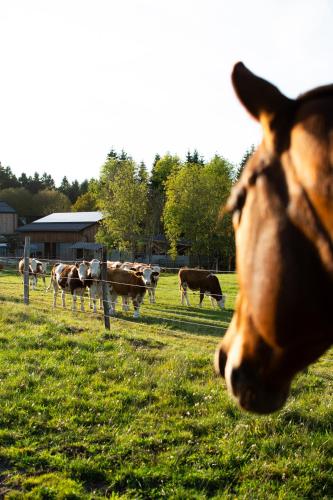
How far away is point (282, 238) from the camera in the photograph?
152cm

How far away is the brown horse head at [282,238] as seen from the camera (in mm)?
1442

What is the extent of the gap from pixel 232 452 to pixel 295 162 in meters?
3.98

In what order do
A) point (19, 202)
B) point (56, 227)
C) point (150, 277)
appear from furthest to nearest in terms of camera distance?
point (19, 202) → point (56, 227) → point (150, 277)

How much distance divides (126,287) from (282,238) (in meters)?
15.6

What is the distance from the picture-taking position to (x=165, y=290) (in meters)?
25.9

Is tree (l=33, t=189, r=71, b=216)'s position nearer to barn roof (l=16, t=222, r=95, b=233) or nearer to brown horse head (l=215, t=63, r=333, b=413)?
barn roof (l=16, t=222, r=95, b=233)

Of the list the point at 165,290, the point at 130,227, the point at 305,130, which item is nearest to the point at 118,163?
the point at 130,227

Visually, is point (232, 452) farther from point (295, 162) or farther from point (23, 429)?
point (295, 162)

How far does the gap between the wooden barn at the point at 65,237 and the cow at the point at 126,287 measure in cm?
3746

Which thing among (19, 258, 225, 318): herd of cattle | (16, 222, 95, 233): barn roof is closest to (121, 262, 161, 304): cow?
(19, 258, 225, 318): herd of cattle

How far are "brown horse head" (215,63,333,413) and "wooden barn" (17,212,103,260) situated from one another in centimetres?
5363

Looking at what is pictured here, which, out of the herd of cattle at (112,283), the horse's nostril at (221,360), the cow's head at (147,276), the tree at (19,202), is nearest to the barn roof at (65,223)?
the tree at (19,202)

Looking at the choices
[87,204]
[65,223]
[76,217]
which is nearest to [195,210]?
[65,223]

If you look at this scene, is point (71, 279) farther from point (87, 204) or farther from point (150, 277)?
point (87, 204)
